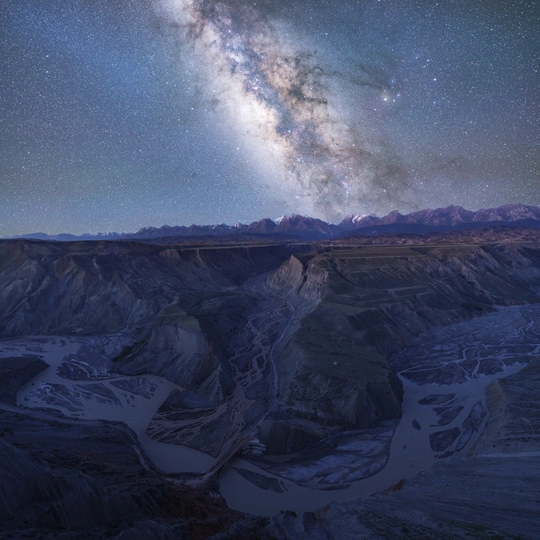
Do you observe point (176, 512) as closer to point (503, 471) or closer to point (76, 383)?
point (503, 471)

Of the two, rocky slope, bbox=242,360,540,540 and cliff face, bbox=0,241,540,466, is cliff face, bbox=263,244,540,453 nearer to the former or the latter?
cliff face, bbox=0,241,540,466

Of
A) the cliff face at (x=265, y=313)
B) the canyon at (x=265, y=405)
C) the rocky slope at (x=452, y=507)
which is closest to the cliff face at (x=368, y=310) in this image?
the cliff face at (x=265, y=313)

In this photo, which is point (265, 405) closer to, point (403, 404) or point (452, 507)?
point (403, 404)

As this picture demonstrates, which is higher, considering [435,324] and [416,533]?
[435,324]

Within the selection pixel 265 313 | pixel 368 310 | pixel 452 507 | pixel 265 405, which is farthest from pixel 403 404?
pixel 265 313

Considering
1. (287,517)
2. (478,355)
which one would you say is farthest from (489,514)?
(478,355)

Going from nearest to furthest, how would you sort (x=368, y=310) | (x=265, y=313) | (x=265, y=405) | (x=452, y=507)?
(x=452, y=507) < (x=265, y=405) < (x=368, y=310) < (x=265, y=313)

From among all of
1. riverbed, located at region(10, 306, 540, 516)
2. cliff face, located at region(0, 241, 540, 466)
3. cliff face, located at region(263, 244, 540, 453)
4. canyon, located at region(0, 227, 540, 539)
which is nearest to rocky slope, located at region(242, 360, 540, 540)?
canyon, located at region(0, 227, 540, 539)

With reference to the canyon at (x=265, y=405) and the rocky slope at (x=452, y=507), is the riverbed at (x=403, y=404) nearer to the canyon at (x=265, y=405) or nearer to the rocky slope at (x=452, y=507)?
the canyon at (x=265, y=405)

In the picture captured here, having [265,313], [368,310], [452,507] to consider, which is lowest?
[452,507]
